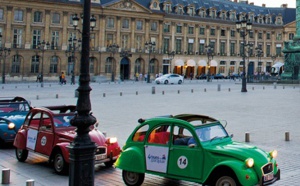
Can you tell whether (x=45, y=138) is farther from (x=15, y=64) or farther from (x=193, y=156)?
(x=15, y=64)

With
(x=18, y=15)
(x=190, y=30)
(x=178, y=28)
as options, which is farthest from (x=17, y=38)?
(x=190, y=30)

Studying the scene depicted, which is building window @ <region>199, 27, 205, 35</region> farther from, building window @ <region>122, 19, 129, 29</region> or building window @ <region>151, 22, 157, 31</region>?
building window @ <region>122, 19, 129, 29</region>

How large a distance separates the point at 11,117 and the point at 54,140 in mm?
3889

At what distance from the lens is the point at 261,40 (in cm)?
9431

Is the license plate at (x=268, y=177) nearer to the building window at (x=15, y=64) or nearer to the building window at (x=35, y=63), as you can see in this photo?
the building window at (x=15, y=64)

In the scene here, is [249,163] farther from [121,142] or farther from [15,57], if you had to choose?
[15,57]

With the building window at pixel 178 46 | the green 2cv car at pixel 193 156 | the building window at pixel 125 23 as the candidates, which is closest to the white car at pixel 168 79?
the building window at pixel 125 23

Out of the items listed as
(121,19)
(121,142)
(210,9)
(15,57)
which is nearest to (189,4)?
(210,9)

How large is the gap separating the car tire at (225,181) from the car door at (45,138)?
416 centimetres

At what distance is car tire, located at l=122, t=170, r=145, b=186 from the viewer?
25.7 feet

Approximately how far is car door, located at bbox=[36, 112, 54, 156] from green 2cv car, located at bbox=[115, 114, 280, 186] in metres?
2.12

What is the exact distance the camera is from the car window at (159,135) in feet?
25.8

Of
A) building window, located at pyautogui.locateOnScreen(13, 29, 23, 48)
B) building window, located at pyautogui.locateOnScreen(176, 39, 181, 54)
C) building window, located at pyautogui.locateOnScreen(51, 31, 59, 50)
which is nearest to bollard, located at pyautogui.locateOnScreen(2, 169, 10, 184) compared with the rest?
building window, located at pyautogui.locateOnScreen(13, 29, 23, 48)

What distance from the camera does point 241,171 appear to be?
6609mm
